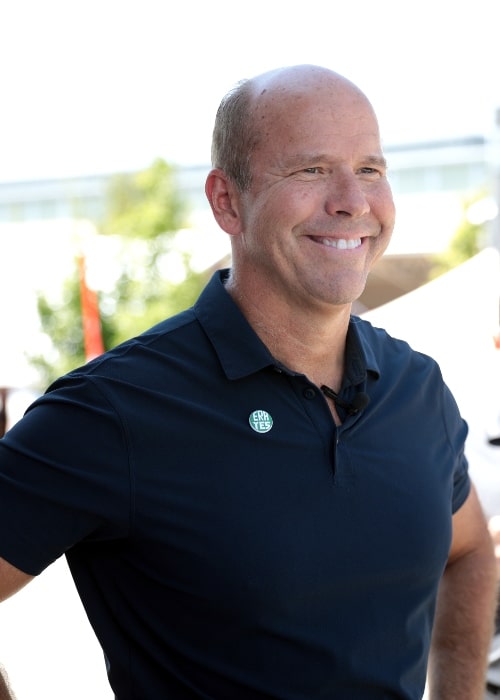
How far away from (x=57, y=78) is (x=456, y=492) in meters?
60.9

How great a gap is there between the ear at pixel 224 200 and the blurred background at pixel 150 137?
1753 centimetres

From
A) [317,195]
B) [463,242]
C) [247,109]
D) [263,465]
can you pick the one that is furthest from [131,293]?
[263,465]

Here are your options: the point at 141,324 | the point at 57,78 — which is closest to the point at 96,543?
the point at 141,324

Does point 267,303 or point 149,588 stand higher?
point 267,303

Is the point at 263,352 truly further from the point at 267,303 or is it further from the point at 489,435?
the point at 489,435

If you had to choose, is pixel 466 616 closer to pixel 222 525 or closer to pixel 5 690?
pixel 222 525

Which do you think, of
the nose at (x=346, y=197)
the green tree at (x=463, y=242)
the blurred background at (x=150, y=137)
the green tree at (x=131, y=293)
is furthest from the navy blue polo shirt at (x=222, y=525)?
the green tree at (x=131, y=293)

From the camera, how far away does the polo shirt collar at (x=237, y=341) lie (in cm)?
170

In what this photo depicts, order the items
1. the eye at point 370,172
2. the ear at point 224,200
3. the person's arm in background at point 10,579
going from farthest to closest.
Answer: the ear at point 224,200, the eye at point 370,172, the person's arm in background at point 10,579

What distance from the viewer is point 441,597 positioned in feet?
6.77

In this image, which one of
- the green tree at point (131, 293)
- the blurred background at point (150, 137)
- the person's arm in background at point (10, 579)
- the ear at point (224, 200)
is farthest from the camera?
the blurred background at point (150, 137)

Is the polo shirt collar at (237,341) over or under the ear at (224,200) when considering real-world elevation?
under

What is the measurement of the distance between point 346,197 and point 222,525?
571 millimetres

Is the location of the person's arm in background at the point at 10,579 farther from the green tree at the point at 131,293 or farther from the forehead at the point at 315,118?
the green tree at the point at 131,293
